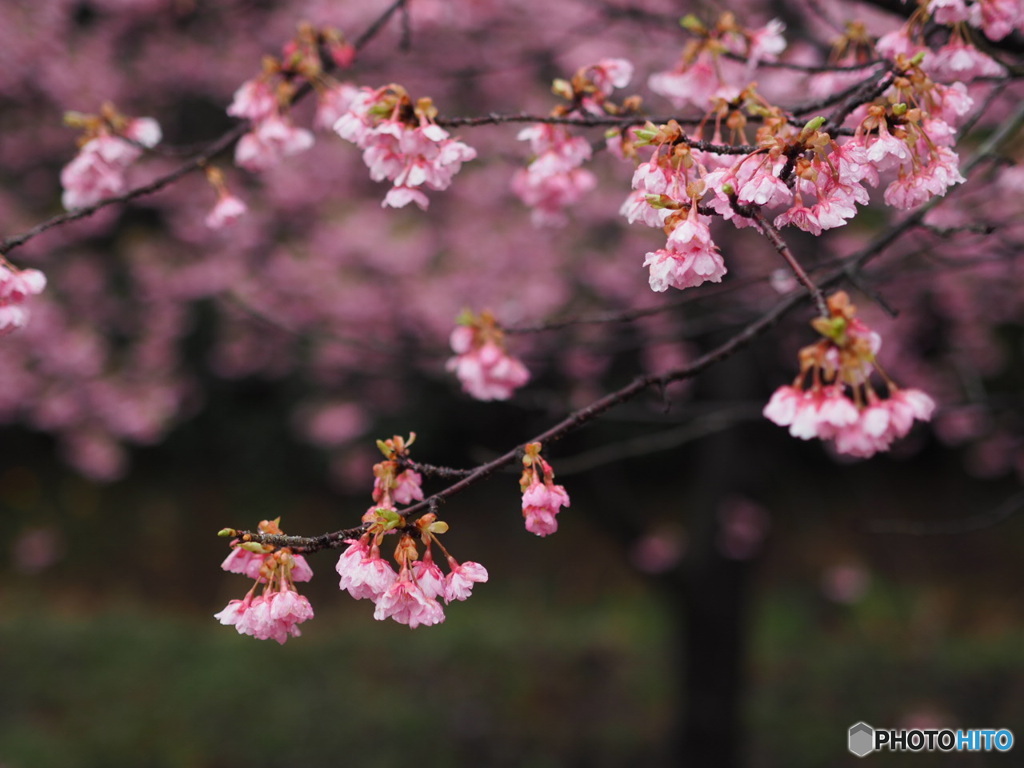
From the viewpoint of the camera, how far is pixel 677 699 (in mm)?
3758

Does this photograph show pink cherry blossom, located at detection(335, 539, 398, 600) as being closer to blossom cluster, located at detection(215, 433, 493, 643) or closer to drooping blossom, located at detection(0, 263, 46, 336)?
blossom cluster, located at detection(215, 433, 493, 643)

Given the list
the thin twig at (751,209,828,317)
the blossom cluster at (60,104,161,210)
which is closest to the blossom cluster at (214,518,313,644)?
the thin twig at (751,209,828,317)

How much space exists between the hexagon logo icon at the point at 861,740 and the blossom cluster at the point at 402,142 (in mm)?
3764

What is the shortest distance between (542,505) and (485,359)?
2.27 feet

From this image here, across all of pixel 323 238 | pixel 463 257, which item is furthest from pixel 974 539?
pixel 323 238

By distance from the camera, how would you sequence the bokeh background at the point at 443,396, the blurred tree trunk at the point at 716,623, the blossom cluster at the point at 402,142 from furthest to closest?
the bokeh background at the point at 443,396 → the blurred tree trunk at the point at 716,623 → the blossom cluster at the point at 402,142

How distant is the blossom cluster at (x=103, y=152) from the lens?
1.57 m

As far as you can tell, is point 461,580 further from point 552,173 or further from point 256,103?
point 256,103

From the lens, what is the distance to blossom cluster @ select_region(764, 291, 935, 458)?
842mm

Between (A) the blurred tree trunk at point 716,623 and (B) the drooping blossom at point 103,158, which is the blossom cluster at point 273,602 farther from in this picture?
(A) the blurred tree trunk at point 716,623

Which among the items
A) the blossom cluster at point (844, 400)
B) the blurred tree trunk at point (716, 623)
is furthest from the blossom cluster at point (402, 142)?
the blurred tree trunk at point (716, 623)

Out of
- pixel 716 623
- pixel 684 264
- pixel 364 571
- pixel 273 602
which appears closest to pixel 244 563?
pixel 273 602

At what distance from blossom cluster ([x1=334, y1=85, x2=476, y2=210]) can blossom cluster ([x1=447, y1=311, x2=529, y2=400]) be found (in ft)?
1.56

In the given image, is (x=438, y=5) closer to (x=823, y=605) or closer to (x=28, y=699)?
(x=28, y=699)
